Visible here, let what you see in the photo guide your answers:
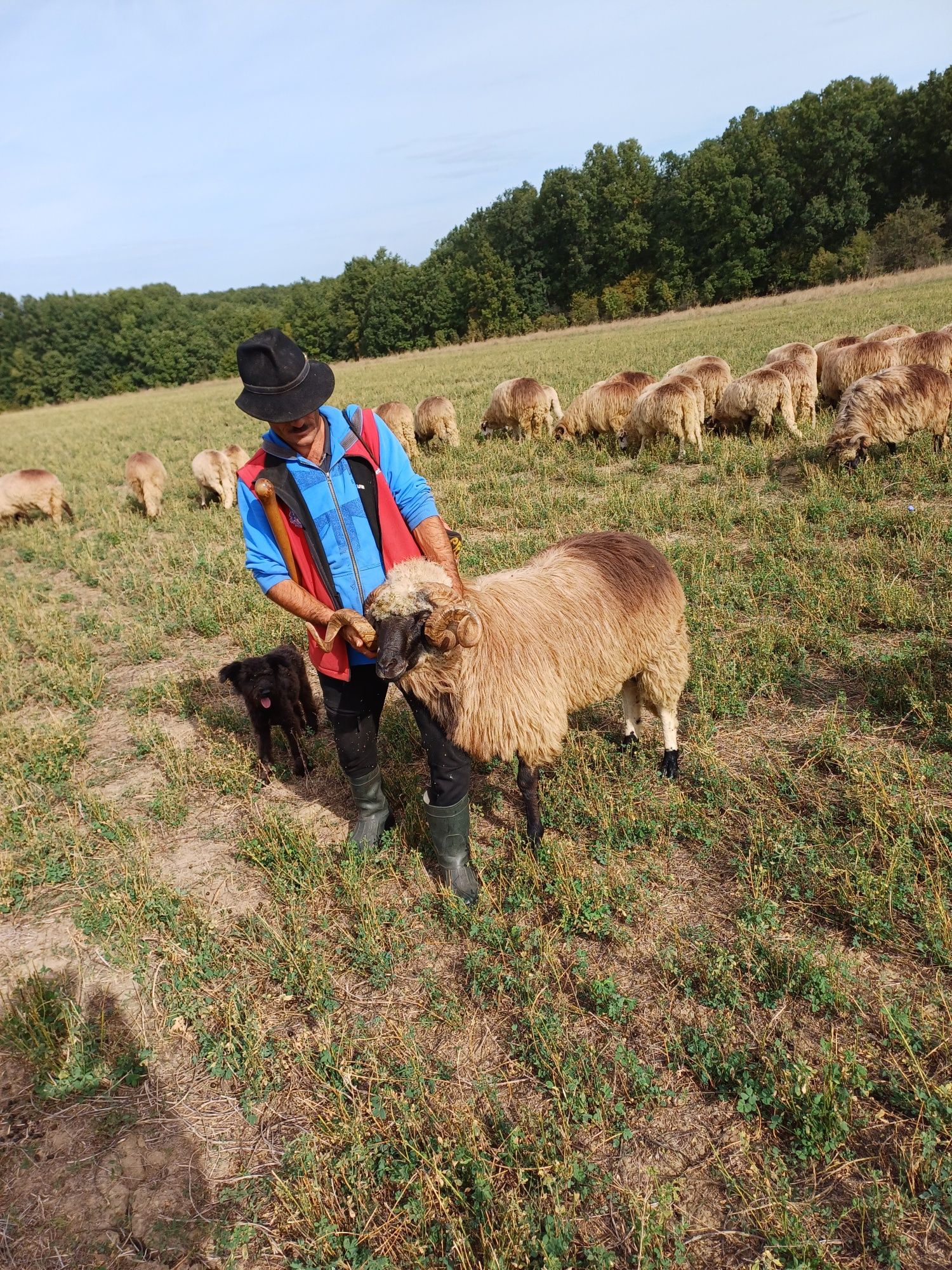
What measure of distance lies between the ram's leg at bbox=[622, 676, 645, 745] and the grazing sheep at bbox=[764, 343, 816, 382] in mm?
10894

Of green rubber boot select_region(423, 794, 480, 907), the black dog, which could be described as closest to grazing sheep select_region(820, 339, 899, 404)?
the black dog

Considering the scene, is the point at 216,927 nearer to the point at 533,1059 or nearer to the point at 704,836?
the point at 533,1059

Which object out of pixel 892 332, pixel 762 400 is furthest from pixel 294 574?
pixel 892 332

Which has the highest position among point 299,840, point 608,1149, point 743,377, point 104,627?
point 743,377

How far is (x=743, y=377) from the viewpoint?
12414 mm

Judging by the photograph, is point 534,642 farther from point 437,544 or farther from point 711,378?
point 711,378

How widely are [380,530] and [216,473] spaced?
11.5m

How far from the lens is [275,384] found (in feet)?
9.84

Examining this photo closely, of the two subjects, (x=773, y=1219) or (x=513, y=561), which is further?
(x=513, y=561)

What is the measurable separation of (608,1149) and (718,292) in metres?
63.1

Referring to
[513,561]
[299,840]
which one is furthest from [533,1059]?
[513,561]

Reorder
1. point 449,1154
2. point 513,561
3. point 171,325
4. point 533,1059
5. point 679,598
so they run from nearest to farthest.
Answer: point 449,1154 → point 533,1059 → point 679,598 → point 513,561 → point 171,325

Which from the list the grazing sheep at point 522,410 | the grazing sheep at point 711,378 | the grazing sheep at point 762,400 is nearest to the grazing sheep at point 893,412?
the grazing sheep at point 762,400

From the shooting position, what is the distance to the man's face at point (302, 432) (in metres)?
3.13
